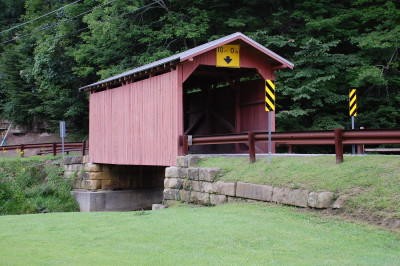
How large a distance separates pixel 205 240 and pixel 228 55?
8.93 m

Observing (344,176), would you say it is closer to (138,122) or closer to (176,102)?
(176,102)

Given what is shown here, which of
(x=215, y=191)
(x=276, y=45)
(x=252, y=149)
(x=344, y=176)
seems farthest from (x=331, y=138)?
(x=276, y=45)

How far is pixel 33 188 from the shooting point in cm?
2198

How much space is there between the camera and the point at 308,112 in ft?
70.7

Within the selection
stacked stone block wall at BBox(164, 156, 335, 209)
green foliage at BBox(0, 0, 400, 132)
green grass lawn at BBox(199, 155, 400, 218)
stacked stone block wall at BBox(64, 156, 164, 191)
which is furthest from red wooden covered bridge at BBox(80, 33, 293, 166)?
green grass lawn at BBox(199, 155, 400, 218)

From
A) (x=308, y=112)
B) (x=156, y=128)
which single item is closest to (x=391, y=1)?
(x=308, y=112)

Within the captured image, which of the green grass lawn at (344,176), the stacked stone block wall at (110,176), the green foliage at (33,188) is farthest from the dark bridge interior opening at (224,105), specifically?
the green foliage at (33,188)

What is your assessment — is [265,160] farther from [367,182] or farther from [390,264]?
[390,264]

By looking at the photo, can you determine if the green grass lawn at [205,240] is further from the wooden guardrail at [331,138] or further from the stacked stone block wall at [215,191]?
the wooden guardrail at [331,138]

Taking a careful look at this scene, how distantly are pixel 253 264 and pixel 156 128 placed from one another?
410 inches

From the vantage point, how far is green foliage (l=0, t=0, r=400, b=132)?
69.1 feet

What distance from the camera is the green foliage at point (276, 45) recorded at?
21.0 m

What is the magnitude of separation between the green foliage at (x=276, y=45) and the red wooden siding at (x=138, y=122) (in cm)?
627

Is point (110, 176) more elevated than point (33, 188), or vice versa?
point (110, 176)
